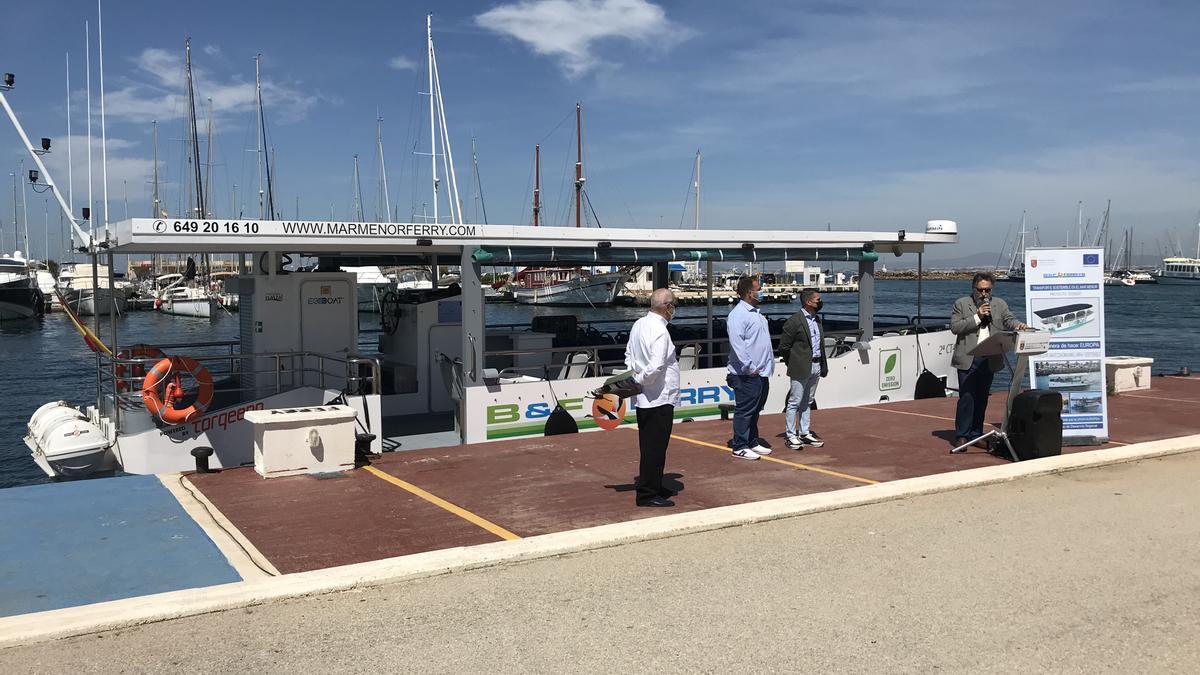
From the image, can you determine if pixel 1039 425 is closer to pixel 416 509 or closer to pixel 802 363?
pixel 802 363

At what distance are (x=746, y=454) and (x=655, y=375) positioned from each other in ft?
8.55

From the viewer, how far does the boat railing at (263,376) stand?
32.9 feet

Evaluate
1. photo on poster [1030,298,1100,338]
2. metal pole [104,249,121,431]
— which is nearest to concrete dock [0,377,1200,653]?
photo on poster [1030,298,1100,338]

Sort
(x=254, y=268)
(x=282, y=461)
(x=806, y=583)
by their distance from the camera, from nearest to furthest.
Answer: (x=806, y=583), (x=282, y=461), (x=254, y=268)

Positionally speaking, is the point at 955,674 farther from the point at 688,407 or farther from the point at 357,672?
the point at 688,407

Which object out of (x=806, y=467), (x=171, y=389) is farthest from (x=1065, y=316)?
(x=171, y=389)

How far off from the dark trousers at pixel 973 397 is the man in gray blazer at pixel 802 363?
1.38 meters

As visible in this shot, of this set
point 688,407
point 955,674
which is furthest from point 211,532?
point 688,407

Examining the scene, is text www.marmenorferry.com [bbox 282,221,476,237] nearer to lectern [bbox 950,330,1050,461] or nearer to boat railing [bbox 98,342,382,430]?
boat railing [bbox 98,342,382,430]

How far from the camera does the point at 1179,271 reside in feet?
561

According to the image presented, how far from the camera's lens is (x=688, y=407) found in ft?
39.7

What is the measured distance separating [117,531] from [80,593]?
4.47 ft

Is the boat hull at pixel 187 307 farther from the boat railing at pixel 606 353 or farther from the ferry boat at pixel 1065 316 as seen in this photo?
the ferry boat at pixel 1065 316

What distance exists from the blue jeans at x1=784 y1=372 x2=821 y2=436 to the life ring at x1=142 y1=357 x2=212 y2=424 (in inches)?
240
